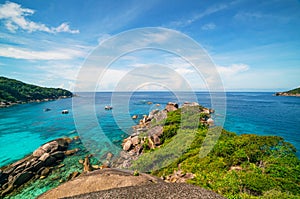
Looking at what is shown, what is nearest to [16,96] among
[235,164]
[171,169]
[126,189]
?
[171,169]

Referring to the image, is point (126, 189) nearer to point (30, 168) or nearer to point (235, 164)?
point (235, 164)

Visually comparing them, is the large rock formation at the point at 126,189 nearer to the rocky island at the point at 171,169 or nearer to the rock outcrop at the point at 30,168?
the rocky island at the point at 171,169

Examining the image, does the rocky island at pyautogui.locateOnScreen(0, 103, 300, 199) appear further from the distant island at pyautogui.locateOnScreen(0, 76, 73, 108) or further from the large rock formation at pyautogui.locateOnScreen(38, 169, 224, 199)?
the distant island at pyautogui.locateOnScreen(0, 76, 73, 108)

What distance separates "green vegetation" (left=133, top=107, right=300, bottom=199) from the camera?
681 centimetres

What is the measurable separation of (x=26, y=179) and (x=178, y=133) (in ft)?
45.6

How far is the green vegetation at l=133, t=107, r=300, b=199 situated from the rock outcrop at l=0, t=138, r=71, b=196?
26.5 ft

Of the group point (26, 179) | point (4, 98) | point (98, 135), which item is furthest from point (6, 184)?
point (4, 98)

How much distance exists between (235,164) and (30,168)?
1616 centimetres

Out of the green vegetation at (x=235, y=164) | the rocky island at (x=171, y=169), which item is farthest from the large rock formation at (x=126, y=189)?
the green vegetation at (x=235, y=164)

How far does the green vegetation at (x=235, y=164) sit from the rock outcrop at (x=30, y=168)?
8062 millimetres

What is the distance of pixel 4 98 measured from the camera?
54.2 metres

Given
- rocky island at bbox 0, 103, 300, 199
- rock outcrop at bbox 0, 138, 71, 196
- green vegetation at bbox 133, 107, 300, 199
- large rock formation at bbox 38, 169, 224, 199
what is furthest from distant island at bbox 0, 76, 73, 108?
large rock formation at bbox 38, 169, 224, 199

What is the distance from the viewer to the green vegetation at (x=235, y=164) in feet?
22.4

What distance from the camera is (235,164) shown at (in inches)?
412
